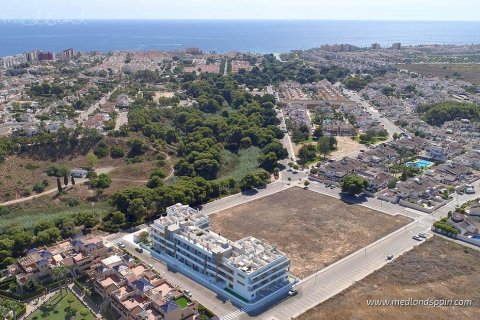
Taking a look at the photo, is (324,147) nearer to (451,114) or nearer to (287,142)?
(287,142)

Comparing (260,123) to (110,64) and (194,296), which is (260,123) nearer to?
(194,296)

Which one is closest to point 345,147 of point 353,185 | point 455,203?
point 353,185

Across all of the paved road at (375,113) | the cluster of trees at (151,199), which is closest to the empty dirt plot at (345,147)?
the paved road at (375,113)

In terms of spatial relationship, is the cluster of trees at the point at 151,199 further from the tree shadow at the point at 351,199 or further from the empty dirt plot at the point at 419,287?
the empty dirt plot at the point at 419,287

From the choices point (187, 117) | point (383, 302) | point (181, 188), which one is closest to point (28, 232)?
point (181, 188)

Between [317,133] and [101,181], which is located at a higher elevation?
[317,133]

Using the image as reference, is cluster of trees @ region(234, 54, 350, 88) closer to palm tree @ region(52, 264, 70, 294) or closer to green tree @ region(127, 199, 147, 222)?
green tree @ region(127, 199, 147, 222)

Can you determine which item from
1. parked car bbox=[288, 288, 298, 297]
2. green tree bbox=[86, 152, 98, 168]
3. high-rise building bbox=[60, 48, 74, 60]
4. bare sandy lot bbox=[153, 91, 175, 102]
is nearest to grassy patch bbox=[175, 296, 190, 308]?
parked car bbox=[288, 288, 298, 297]
